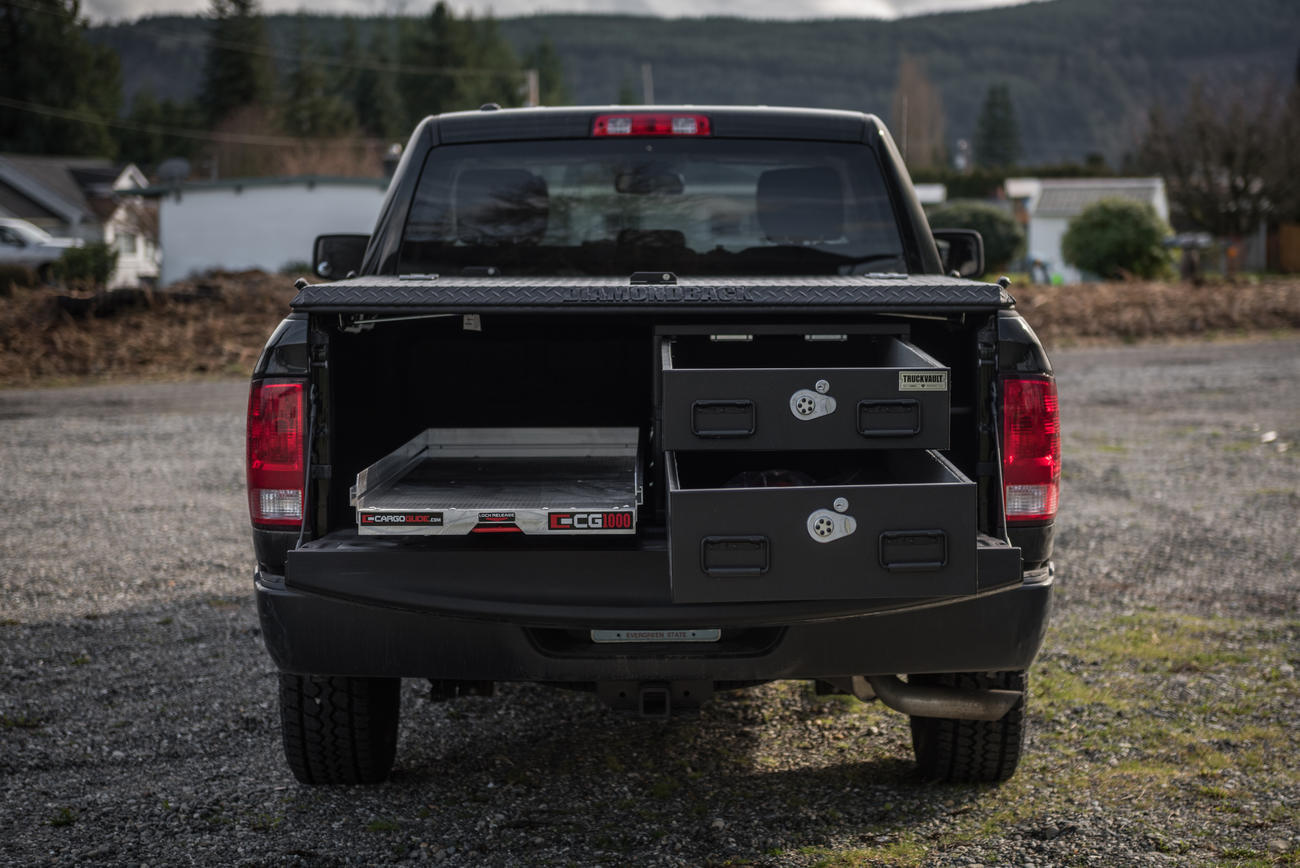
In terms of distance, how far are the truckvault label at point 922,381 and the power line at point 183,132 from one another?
7584 centimetres

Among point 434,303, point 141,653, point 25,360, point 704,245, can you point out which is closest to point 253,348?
point 25,360

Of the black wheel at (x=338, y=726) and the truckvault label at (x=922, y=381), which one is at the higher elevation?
the truckvault label at (x=922, y=381)

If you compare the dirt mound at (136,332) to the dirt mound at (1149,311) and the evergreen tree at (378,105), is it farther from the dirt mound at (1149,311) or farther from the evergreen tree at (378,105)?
the evergreen tree at (378,105)

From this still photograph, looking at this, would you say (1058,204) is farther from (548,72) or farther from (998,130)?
(998,130)

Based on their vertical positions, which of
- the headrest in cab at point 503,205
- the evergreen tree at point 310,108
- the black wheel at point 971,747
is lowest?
the black wheel at point 971,747

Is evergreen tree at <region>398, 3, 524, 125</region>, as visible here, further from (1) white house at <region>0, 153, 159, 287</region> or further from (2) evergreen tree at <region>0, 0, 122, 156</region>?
Result: (1) white house at <region>0, 153, 159, 287</region>

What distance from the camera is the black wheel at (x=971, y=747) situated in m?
3.67

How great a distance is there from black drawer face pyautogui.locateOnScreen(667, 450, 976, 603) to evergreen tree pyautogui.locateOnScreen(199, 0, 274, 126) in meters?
98.2

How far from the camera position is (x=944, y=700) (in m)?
3.42

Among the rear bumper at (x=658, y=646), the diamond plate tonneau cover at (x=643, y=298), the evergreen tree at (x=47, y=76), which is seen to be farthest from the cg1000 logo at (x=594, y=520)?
the evergreen tree at (x=47, y=76)

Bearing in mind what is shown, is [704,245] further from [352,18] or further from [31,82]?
[352,18]

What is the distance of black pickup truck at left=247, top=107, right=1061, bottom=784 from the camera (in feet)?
9.09

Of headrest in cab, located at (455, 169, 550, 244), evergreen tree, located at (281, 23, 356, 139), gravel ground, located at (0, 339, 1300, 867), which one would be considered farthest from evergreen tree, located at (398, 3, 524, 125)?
headrest in cab, located at (455, 169, 550, 244)

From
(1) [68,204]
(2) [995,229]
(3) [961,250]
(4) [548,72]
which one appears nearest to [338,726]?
(3) [961,250]
